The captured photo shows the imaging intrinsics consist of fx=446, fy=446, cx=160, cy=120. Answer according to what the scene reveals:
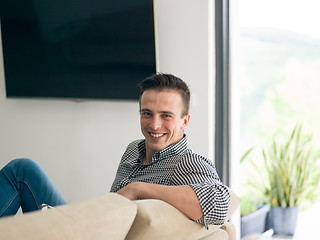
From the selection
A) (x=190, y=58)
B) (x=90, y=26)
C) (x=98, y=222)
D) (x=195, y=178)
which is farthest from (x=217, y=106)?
(x=98, y=222)

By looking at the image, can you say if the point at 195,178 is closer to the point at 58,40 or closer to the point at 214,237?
the point at 214,237

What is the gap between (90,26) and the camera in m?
3.20

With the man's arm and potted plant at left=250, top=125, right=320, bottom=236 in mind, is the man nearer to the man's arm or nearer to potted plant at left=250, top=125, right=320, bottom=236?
the man's arm

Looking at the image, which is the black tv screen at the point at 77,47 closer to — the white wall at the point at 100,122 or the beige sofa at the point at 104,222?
the white wall at the point at 100,122

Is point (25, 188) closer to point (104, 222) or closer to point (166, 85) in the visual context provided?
point (166, 85)

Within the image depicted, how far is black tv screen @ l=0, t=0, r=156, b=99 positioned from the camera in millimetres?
3002

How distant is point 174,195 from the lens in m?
1.37

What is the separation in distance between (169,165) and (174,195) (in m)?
0.36

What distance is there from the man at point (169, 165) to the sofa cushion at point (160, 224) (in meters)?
0.04

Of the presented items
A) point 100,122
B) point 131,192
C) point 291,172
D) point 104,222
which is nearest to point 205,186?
point 131,192

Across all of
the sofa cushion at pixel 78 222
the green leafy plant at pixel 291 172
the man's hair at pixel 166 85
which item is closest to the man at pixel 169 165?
the man's hair at pixel 166 85

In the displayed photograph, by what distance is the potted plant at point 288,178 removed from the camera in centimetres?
291

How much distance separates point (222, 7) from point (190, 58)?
0.40 meters

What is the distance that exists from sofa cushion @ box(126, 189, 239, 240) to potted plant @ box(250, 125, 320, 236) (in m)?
1.72
